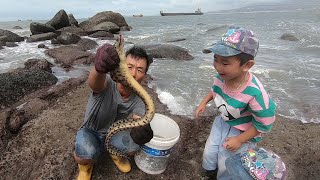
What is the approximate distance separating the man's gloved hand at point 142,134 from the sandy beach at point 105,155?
71 centimetres

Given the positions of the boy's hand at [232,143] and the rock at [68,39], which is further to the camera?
the rock at [68,39]

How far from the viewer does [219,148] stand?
3.17 metres

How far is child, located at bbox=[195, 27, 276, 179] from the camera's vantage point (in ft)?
8.68

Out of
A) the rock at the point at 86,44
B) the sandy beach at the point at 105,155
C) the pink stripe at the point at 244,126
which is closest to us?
the pink stripe at the point at 244,126

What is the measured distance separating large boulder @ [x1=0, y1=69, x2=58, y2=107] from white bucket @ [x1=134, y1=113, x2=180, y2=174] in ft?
12.1

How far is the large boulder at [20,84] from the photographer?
592 centimetres

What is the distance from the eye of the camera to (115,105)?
3.06 m

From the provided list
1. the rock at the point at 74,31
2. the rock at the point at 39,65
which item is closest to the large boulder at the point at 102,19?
the rock at the point at 74,31

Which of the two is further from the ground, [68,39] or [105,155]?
[105,155]

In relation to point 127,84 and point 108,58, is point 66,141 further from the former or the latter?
point 108,58

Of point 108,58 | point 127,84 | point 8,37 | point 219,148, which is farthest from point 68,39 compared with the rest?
point 108,58

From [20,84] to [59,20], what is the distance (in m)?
19.6

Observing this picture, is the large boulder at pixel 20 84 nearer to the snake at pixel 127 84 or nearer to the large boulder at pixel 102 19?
the snake at pixel 127 84

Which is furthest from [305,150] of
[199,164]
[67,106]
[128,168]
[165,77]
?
[165,77]
